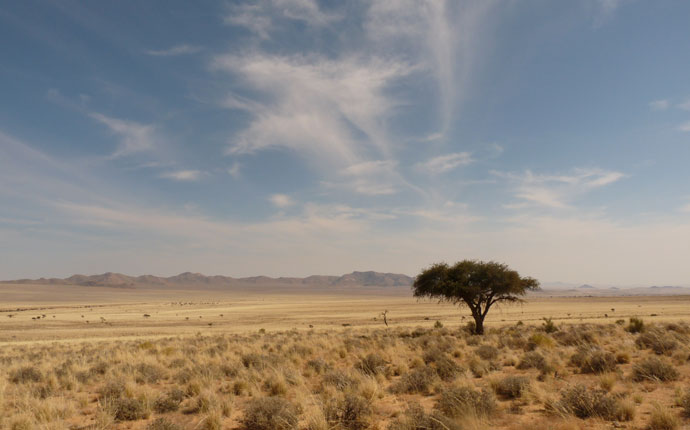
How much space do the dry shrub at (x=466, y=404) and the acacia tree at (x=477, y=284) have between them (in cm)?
2178

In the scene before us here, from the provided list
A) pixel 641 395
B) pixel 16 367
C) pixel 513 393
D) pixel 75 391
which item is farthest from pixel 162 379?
pixel 641 395

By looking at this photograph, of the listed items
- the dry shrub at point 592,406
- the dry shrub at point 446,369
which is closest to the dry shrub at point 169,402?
the dry shrub at point 446,369

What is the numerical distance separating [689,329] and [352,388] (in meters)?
20.4

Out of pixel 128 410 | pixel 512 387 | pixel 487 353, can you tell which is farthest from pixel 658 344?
pixel 128 410

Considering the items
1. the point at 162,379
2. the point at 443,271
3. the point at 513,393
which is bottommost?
the point at 162,379

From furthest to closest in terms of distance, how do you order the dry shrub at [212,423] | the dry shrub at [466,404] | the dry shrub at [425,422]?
the dry shrub at [212,423] < the dry shrub at [466,404] < the dry shrub at [425,422]

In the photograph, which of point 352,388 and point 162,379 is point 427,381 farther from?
point 162,379

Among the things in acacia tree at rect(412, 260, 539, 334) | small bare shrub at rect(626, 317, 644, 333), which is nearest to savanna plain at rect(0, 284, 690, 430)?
small bare shrub at rect(626, 317, 644, 333)

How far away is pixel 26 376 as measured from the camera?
14633mm

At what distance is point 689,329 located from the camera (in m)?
20.9

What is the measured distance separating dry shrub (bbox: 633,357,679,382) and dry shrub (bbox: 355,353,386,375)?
7.61m

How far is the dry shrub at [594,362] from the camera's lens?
40.6ft

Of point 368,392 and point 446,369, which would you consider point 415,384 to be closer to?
point 368,392

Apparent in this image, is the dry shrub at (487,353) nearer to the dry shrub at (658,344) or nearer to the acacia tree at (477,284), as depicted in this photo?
the dry shrub at (658,344)
